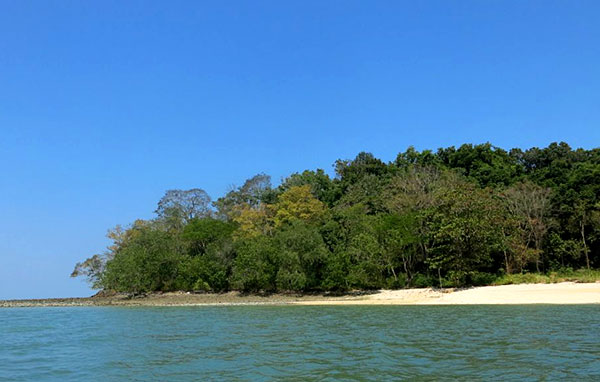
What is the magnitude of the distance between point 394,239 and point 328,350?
108ft

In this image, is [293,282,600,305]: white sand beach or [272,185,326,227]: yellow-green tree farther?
[272,185,326,227]: yellow-green tree

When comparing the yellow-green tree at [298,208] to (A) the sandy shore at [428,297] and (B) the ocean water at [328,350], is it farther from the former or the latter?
(B) the ocean water at [328,350]

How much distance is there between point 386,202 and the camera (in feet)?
189

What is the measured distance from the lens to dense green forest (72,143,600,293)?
46.3 meters

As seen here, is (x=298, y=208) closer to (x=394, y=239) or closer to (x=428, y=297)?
(x=394, y=239)

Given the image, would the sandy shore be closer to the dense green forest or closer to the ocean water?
the dense green forest

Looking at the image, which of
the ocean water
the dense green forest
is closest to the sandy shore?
the dense green forest

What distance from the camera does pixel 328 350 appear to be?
1714 centimetres

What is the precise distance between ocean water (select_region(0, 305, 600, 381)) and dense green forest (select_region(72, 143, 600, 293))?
18382 mm

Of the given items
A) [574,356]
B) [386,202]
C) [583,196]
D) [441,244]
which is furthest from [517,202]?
[574,356]

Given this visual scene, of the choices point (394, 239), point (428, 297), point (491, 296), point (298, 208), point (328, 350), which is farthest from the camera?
point (298, 208)

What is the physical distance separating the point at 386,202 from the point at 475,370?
148ft

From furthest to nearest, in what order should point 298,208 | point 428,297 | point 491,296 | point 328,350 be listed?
point 298,208 < point 428,297 < point 491,296 < point 328,350

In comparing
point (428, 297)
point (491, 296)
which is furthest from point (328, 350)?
point (428, 297)
